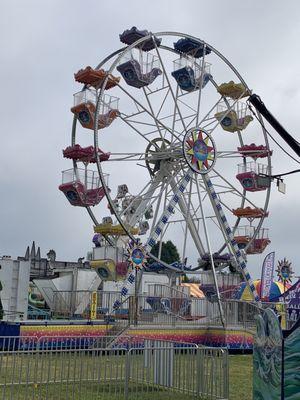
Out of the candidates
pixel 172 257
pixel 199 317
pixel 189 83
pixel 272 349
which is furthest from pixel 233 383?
pixel 172 257

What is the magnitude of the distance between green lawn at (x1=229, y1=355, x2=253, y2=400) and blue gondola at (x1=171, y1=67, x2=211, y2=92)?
11.7 metres

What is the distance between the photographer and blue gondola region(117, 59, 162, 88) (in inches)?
890

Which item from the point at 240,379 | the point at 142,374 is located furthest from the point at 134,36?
the point at 142,374

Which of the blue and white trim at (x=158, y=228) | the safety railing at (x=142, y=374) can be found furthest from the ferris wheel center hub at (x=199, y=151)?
the safety railing at (x=142, y=374)

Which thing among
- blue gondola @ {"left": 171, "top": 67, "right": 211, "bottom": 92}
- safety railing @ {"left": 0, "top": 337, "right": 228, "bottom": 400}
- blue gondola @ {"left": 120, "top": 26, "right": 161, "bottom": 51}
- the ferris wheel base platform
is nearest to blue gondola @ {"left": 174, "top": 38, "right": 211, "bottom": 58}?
blue gondola @ {"left": 171, "top": 67, "right": 211, "bottom": 92}

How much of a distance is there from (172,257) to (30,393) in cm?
6005

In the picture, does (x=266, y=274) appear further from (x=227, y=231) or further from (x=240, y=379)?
(x=240, y=379)

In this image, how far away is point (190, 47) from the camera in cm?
2562

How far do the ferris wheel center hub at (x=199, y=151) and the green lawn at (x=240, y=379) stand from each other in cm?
→ 727

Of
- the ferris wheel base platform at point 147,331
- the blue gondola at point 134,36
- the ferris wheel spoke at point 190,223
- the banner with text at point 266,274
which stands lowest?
the ferris wheel base platform at point 147,331

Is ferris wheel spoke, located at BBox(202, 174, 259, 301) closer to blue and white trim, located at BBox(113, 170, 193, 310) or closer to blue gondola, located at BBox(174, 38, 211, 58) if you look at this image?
blue and white trim, located at BBox(113, 170, 193, 310)

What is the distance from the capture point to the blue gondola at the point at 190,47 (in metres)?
25.4

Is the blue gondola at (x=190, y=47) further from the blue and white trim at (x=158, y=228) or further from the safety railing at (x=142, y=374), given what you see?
the safety railing at (x=142, y=374)

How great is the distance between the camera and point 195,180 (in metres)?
24.0
